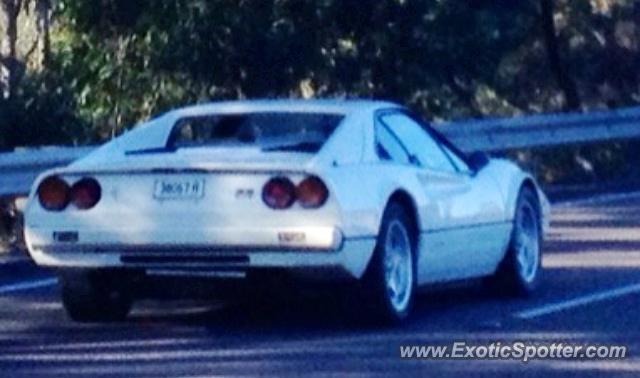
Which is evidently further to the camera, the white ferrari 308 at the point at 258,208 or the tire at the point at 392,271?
the tire at the point at 392,271

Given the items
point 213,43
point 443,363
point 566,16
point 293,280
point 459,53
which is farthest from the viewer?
point 566,16

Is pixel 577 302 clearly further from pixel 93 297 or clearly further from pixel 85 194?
pixel 85 194

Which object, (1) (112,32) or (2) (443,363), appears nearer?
(2) (443,363)

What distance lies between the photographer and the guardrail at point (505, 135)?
627 inches

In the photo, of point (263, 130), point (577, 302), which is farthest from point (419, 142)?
point (577, 302)

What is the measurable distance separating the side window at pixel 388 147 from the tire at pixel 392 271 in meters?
0.34

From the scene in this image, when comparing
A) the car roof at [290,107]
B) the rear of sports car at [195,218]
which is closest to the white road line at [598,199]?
the car roof at [290,107]

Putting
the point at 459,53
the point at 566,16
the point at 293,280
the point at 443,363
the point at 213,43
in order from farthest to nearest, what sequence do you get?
the point at 566,16
the point at 459,53
the point at 213,43
the point at 293,280
the point at 443,363

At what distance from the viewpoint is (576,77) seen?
33.9 m

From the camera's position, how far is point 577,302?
44.8 feet

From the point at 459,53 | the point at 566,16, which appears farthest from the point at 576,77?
the point at 459,53

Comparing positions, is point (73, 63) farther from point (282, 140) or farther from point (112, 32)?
point (282, 140)

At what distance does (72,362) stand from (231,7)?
1377cm

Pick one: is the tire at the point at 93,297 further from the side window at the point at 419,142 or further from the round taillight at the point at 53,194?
the side window at the point at 419,142
